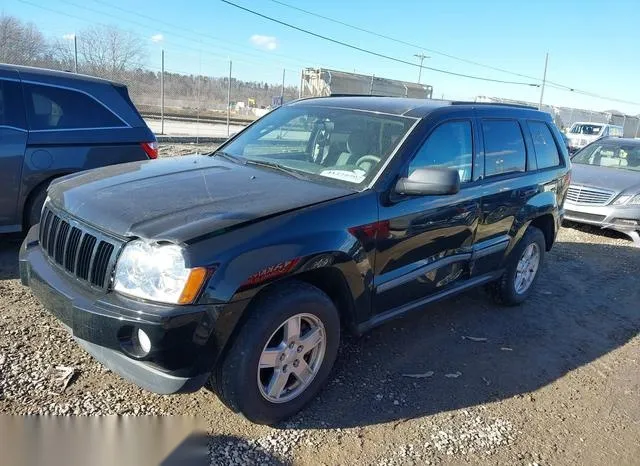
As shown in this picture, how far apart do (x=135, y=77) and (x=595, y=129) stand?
23.6 m

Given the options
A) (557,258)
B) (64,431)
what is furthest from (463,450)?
(557,258)

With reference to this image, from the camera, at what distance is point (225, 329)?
250 centimetres

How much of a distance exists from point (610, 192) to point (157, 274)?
26.9 ft

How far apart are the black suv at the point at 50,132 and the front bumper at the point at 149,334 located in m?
2.83

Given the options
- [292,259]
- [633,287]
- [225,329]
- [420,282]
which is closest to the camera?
[225,329]

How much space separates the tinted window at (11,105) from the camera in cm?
489

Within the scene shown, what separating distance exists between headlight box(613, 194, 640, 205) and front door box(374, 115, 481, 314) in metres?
5.58

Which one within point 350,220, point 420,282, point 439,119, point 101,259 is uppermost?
point 439,119

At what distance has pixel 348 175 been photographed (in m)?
3.36

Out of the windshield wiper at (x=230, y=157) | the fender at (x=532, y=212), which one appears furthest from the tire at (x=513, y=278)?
the windshield wiper at (x=230, y=157)

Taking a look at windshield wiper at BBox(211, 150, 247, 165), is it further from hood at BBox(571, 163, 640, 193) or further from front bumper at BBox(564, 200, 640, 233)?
hood at BBox(571, 163, 640, 193)

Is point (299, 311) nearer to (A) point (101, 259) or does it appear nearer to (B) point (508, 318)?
(A) point (101, 259)

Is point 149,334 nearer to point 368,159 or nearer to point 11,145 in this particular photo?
point 368,159

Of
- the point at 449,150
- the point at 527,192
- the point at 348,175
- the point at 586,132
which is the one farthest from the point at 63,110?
the point at 586,132
